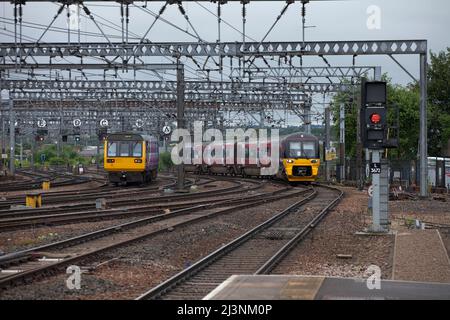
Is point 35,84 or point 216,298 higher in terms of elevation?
point 35,84

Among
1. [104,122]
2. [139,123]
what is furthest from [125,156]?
[139,123]

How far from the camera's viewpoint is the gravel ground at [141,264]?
1011 centimetres

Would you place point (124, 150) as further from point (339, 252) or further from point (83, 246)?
point (339, 252)

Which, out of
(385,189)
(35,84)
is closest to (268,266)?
(385,189)

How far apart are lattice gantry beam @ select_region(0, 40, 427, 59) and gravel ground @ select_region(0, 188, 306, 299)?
10.6m

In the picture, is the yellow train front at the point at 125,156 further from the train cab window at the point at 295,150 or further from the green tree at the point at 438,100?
the green tree at the point at 438,100

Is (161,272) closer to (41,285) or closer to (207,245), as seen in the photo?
(41,285)

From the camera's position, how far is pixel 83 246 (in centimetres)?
1536

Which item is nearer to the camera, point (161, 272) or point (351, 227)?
point (161, 272)

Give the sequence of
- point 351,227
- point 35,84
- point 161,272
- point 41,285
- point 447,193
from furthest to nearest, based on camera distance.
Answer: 1. point 35,84
2. point 447,193
3. point 351,227
4. point 161,272
5. point 41,285

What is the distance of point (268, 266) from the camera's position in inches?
494

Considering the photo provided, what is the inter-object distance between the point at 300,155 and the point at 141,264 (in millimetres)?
29698

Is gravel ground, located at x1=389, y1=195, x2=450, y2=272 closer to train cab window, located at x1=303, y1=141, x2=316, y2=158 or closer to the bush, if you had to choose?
train cab window, located at x1=303, y1=141, x2=316, y2=158

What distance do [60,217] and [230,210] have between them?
19.8 ft
